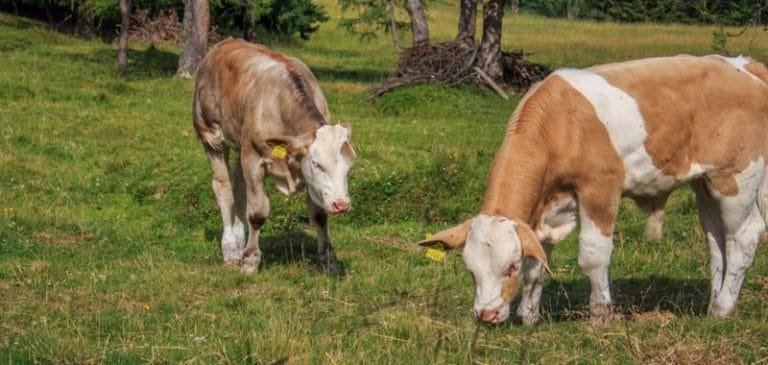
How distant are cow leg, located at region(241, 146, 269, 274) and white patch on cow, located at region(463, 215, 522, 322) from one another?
12.2 ft

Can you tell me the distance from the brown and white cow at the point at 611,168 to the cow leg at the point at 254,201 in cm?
323

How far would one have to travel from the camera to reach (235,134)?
37.7 feet

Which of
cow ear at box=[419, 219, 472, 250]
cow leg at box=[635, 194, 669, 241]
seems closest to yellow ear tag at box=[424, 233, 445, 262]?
cow ear at box=[419, 219, 472, 250]

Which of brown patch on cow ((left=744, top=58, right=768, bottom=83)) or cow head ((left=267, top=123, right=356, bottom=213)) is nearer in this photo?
brown patch on cow ((left=744, top=58, right=768, bottom=83))

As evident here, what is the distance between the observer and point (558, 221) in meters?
8.34

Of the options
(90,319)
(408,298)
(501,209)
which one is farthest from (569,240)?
(90,319)

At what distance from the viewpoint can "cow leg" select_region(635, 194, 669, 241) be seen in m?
8.95

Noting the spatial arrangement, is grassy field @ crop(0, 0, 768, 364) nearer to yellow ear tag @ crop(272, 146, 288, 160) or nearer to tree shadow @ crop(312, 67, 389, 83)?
yellow ear tag @ crop(272, 146, 288, 160)

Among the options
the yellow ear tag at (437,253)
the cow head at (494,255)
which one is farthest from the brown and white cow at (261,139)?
the cow head at (494,255)

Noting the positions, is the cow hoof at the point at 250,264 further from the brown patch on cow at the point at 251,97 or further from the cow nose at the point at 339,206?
the cow nose at the point at 339,206

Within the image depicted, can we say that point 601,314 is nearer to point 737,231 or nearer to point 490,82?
point 737,231

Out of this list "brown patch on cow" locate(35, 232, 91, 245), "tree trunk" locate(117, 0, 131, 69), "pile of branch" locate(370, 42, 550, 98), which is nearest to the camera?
"brown patch on cow" locate(35, 232, 91, 245)

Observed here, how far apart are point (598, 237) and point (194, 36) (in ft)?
62.3

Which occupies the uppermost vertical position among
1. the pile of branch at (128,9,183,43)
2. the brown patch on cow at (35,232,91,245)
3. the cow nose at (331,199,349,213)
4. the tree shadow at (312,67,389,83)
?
the cow nose at (331,199,349,213)
